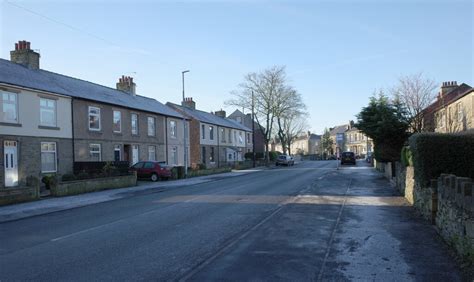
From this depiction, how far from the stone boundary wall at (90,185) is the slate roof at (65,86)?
6.28 m

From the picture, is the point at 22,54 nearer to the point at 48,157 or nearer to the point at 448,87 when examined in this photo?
the point at 48,157

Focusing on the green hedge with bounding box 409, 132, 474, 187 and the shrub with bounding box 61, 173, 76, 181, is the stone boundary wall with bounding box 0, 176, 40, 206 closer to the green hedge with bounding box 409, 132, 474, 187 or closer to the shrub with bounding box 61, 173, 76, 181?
the shrub with bounding box 61, 173, 76, 181

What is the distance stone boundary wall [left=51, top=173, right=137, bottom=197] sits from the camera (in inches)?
868

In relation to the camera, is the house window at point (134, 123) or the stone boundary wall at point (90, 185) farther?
the house window at point (134, 123)

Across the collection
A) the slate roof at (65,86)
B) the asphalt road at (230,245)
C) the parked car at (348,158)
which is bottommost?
the asphalt road at (230,245)

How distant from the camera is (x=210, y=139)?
56.2 meters

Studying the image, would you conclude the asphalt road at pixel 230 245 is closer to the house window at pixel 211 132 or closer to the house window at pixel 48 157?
the house window at pixel 48 157

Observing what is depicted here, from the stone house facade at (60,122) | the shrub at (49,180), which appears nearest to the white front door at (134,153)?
the stone house facade at (60,122)

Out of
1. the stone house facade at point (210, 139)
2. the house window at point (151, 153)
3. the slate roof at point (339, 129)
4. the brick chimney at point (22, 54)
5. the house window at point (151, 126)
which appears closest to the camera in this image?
the brick chimney at point (22, 54)

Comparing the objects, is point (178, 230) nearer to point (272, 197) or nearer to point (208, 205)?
point (208, 205)

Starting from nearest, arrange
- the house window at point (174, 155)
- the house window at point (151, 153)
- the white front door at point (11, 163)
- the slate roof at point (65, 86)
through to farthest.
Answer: the white front door at point (11, 163) < the slate roof at point (65, 86) < the house window at point (151, 153) < the house window at point (174, 155)

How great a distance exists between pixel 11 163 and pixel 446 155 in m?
21.6

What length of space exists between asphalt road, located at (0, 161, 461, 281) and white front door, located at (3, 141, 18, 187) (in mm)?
9682

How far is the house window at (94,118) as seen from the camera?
30797mm
